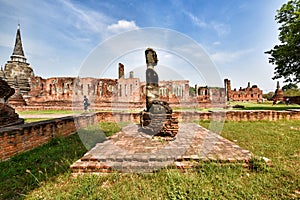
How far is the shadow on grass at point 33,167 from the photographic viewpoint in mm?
2635

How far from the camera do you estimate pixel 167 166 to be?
3146mm

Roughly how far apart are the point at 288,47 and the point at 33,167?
828 inches

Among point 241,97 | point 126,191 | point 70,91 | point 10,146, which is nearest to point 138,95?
point 70,91

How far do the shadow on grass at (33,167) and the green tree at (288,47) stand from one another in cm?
1979

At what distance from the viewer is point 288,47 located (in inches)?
609

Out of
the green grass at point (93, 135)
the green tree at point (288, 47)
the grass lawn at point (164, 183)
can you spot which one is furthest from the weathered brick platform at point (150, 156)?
the green tree at point (288, 47)

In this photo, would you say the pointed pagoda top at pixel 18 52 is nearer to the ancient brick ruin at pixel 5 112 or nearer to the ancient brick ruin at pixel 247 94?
the ancient brick ruin at pixel 5 112

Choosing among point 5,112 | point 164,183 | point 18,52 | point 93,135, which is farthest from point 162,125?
point 18,52

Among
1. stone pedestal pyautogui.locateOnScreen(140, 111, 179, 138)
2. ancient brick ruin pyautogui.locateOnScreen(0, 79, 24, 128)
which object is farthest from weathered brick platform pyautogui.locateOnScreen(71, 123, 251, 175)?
ancient brick ruin pyautogui.locateOnScreen(0, 79, 24, 128)

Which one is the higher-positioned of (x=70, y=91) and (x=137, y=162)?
(x=70, y=91)

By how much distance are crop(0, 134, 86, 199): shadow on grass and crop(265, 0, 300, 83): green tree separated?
1979 centimetres

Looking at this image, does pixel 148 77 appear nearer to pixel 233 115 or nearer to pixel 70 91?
pixel 233 115

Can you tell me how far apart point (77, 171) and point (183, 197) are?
2.03 meters

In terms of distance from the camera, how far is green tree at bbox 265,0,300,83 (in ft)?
49.4
